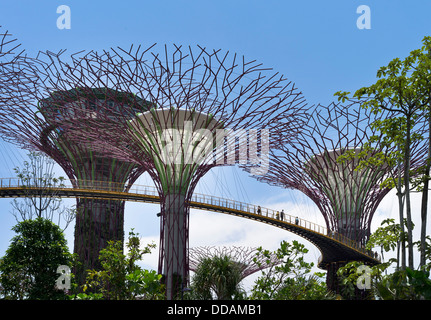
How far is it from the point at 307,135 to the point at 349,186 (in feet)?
16.5

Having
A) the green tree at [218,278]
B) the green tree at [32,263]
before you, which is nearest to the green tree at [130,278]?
the green tree at [32,263]

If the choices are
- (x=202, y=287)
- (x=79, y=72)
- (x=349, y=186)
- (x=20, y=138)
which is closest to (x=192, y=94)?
(x=79, y=72)

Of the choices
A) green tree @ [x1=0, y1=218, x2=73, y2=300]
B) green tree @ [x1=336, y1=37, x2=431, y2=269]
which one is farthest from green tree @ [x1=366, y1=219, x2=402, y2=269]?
green tree @ [x1=0, y1=218, x2=73, y2=300]

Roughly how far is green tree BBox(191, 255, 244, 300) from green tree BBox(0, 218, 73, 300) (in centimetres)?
705

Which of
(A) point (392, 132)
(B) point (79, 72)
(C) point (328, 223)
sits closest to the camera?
(A) point (392, 132)

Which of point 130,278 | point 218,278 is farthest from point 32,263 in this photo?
point 218,278

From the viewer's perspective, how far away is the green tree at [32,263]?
19.0 metres

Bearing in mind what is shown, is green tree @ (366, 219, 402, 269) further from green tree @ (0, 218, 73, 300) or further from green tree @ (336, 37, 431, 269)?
green tree @ (0, 218, 73, 300)

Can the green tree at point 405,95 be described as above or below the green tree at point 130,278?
above

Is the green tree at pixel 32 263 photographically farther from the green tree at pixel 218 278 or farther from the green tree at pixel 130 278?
the green tree at pixel 218 278

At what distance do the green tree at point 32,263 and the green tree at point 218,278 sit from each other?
278 inches

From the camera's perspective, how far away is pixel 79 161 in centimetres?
4084

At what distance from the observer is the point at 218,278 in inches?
953
